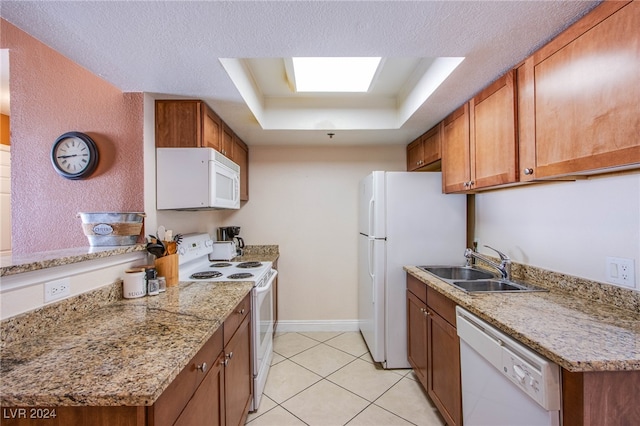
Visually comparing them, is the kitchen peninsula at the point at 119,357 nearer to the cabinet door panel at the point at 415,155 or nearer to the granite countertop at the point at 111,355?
the granite countertop at the point at 111,355

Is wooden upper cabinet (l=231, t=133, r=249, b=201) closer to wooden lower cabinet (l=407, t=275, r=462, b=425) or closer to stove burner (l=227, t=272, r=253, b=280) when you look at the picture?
stove burner (l=227, t=272, r=253, b=280)

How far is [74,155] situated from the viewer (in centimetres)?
167

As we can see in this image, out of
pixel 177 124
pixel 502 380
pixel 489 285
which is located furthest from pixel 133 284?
pixel 489 285

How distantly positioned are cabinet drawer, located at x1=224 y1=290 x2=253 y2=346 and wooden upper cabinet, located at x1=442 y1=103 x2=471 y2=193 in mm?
1732

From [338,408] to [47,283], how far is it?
1.84 m

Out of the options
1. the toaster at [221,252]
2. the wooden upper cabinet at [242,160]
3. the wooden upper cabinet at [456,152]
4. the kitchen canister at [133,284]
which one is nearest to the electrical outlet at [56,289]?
the kitchen canister at [133,284]

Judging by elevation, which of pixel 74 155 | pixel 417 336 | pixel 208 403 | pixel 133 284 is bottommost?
pixel 417 336

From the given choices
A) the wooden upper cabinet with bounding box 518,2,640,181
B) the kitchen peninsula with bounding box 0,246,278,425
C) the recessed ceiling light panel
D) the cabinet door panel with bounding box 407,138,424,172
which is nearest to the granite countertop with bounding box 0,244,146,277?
the kitchen peninsula with bounding box 0,246,278,425

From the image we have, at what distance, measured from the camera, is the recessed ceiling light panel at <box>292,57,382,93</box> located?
6.42 ft

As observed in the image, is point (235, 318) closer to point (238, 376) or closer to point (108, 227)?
point (238, 376)

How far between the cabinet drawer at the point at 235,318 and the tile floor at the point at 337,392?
2.53 ft

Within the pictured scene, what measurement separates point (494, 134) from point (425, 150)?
1.02 m

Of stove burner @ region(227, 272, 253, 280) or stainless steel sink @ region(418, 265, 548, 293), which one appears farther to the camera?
stove burner @ region(227, 272, 253, 280)

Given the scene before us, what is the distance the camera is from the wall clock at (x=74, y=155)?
166 cm
